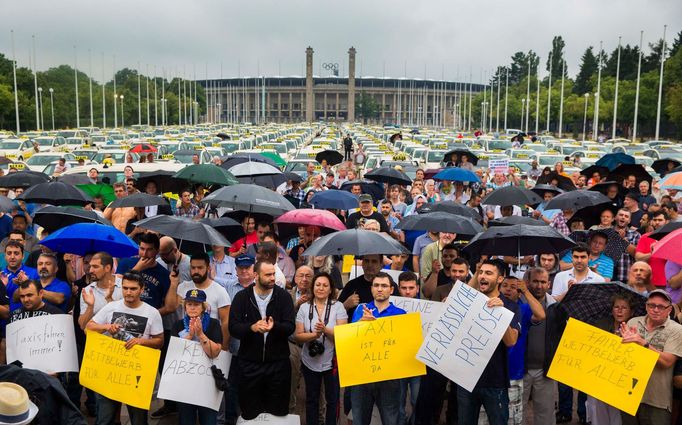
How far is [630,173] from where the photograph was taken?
15.2 metres

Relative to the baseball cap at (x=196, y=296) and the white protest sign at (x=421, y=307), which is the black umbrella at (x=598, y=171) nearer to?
the white protest sign at (x=421, y=307)

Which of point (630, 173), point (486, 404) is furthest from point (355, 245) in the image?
point (630, 173)

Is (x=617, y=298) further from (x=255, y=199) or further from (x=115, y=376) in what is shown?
(x=255, y=199)

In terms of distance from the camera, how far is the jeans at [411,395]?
22.6 ft

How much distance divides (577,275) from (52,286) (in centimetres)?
490

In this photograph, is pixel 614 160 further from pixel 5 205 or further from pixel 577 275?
pixel 5 205

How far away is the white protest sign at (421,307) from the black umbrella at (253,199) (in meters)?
3.48

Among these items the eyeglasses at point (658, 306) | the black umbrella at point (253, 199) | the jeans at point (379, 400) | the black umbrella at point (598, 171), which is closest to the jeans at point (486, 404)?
the jeans at point (379, 400)

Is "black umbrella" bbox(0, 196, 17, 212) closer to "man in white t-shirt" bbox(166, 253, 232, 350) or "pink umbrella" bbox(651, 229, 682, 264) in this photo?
"man in white t-shirt" bbox(166, 253, 232, 350)

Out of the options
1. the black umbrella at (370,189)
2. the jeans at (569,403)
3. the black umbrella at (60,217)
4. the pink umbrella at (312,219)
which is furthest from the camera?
the black umbrella at (370,189)

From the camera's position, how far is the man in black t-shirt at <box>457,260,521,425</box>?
20.7ft

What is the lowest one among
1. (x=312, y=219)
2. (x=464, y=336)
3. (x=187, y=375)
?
(x=187, y=375)

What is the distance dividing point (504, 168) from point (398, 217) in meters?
5.29

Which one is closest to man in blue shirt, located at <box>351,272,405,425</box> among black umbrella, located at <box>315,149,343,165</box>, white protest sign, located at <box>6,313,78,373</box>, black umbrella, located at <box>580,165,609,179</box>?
white protest sign, located at <box>6,313,78,373</box>
